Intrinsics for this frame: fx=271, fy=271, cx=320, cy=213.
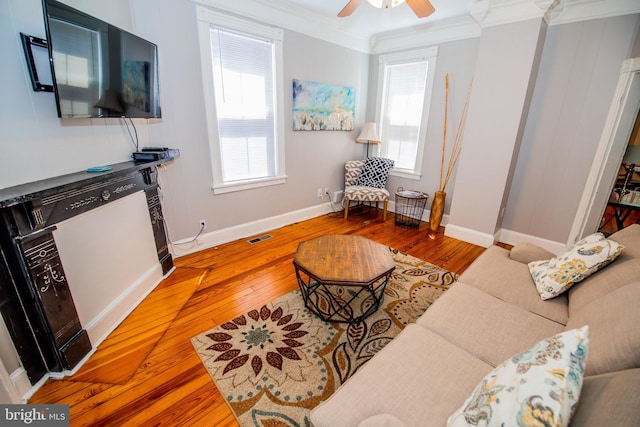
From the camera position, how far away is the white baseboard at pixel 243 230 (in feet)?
9.86

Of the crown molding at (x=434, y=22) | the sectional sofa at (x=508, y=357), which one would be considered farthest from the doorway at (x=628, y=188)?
the sectional sofa at (x=508, y=357)

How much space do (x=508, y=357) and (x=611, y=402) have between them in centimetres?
60

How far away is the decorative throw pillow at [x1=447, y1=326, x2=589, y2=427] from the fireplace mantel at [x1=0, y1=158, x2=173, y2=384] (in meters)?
2.00

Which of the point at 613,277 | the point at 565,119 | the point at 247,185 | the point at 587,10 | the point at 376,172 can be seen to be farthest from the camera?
the point at 376,172

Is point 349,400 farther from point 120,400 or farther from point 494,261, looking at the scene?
point 494,261

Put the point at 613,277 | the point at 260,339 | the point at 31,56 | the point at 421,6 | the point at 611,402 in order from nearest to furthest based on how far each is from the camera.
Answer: the point at 611,402 → the point at 613,277 → the point at 31,56 → the point at 260,339 → the point at 421,6

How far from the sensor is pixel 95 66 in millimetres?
1670

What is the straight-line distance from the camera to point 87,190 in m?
1.72

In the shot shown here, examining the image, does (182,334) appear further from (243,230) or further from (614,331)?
(614,331)

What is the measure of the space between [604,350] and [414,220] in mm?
3196

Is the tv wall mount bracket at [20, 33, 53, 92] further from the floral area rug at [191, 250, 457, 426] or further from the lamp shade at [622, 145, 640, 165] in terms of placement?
the lamp shade at [622, 145, 640, 165]

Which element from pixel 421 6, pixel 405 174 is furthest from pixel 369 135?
pixel 421 6

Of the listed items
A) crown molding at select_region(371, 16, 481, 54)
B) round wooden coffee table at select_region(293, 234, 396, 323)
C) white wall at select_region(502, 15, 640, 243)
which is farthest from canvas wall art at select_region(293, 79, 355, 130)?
white wall at select_region(502, 15, 640, 243)

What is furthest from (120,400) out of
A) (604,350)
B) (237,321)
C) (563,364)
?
(604,350)
